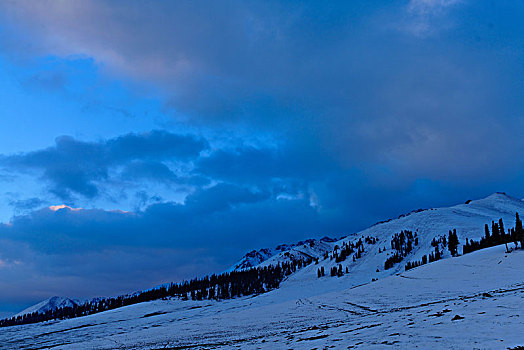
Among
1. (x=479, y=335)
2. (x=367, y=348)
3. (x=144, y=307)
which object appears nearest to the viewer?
(x=479, y=335)

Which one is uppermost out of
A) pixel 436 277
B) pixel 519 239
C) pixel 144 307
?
pixel 519 239

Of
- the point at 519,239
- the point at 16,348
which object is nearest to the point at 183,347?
the point at 16,348

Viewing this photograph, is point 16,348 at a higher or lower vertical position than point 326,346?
lower

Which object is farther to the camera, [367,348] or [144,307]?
[144,307]

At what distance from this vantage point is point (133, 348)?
4678 centimetres

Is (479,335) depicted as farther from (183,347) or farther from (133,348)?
(133,348)

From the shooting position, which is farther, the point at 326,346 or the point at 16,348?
the point at 16,348

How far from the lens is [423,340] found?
60.5 feet

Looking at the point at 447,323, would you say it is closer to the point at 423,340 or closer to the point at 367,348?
the point at 423,340

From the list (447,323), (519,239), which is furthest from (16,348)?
(519,239)

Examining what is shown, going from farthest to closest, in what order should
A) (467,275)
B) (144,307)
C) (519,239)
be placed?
(144,307)
(519,239)
(467,275)

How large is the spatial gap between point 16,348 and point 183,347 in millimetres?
73779

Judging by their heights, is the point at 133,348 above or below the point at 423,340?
below

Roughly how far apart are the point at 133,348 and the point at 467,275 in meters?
69.0
